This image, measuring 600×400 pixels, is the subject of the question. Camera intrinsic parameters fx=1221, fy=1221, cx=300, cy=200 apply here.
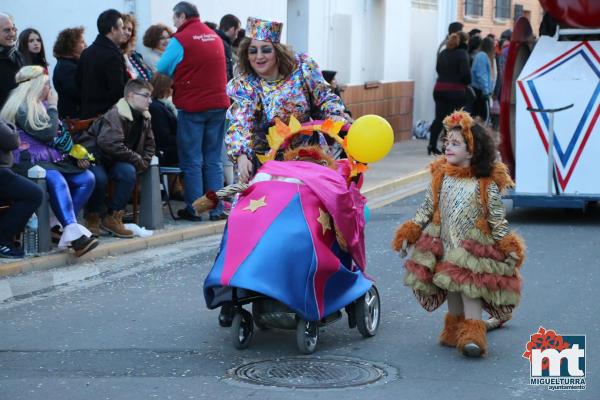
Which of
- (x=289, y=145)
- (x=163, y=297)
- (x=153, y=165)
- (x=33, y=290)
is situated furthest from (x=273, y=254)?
(x=153, y=165)

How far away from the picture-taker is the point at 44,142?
401 inches

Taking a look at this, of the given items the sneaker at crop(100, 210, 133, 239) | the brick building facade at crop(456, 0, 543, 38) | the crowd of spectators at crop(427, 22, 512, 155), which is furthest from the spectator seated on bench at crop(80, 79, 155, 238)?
the brick building facade at crop(456, 0, 543, 38)

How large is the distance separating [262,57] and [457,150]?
56.0 inches

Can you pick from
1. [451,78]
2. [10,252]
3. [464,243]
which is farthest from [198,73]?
[451,78]

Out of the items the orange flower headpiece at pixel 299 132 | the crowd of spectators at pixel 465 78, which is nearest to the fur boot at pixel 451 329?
the orange flower headpiece at pixel 299 132

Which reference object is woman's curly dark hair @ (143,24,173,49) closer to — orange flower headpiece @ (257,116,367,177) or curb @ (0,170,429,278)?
curb @ (0,170,429,278)

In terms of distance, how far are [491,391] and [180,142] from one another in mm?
6554

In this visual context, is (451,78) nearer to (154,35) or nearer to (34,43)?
(154,35)

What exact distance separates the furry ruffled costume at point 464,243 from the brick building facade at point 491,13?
19814mm

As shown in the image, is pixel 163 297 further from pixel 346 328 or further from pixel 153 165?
pixel 153 165

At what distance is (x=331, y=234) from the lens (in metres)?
7.04

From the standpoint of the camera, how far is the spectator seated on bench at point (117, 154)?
1091 centimetres

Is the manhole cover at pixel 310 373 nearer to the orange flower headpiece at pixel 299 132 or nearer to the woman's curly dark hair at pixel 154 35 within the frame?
the orange flower headpiece at pixel 299 132

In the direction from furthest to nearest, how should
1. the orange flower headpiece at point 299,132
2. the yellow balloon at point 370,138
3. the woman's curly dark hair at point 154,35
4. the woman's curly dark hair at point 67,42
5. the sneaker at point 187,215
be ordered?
A: the woman's curly dark hair at point 154,35 → the sneaker at point 187,215 → the woman's curly dark hair at point 67,42 → the orange flower headpiece at point 299,132 → the yellow balloon at point 370,138
